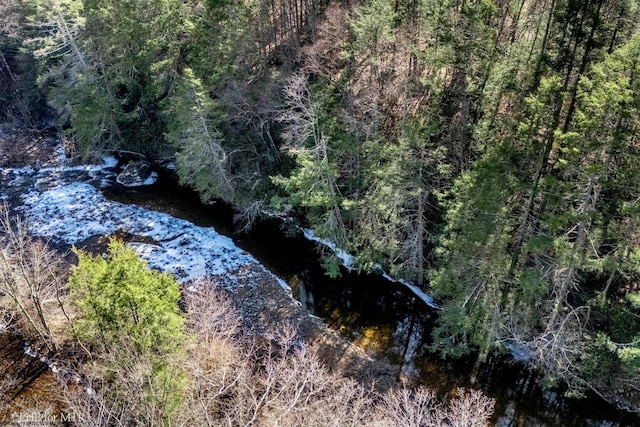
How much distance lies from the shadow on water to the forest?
0.85 metres

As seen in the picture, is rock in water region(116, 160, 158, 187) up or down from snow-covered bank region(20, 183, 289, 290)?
up

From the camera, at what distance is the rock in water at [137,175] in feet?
114

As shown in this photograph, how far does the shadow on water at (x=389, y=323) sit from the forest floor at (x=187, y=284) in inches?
31.7

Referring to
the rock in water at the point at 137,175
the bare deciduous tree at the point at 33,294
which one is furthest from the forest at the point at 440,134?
the bare deciduous tree at the point at 33,294

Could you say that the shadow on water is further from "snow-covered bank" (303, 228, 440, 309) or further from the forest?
the forest

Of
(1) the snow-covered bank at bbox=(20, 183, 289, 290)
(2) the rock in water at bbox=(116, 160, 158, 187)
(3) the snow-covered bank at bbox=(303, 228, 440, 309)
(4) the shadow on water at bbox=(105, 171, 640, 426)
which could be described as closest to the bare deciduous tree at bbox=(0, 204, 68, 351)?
(1) the snow-covered bank at bbox=(20, 183, 289, 290)

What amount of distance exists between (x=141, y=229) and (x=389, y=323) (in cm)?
1649

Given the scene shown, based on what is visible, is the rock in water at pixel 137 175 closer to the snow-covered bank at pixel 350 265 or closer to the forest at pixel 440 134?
the forest at pixel 440 134

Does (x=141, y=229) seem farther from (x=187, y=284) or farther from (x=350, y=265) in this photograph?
(x=350, y=265)

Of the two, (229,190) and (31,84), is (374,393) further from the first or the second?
(31,84)

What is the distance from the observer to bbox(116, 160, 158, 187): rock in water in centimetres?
3462

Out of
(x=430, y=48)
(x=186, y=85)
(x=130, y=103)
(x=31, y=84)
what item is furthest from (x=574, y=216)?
(x=31, y=84)

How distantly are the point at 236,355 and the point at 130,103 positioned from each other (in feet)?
80.1

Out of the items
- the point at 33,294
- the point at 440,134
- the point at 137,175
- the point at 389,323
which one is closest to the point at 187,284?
the point at 33,294
